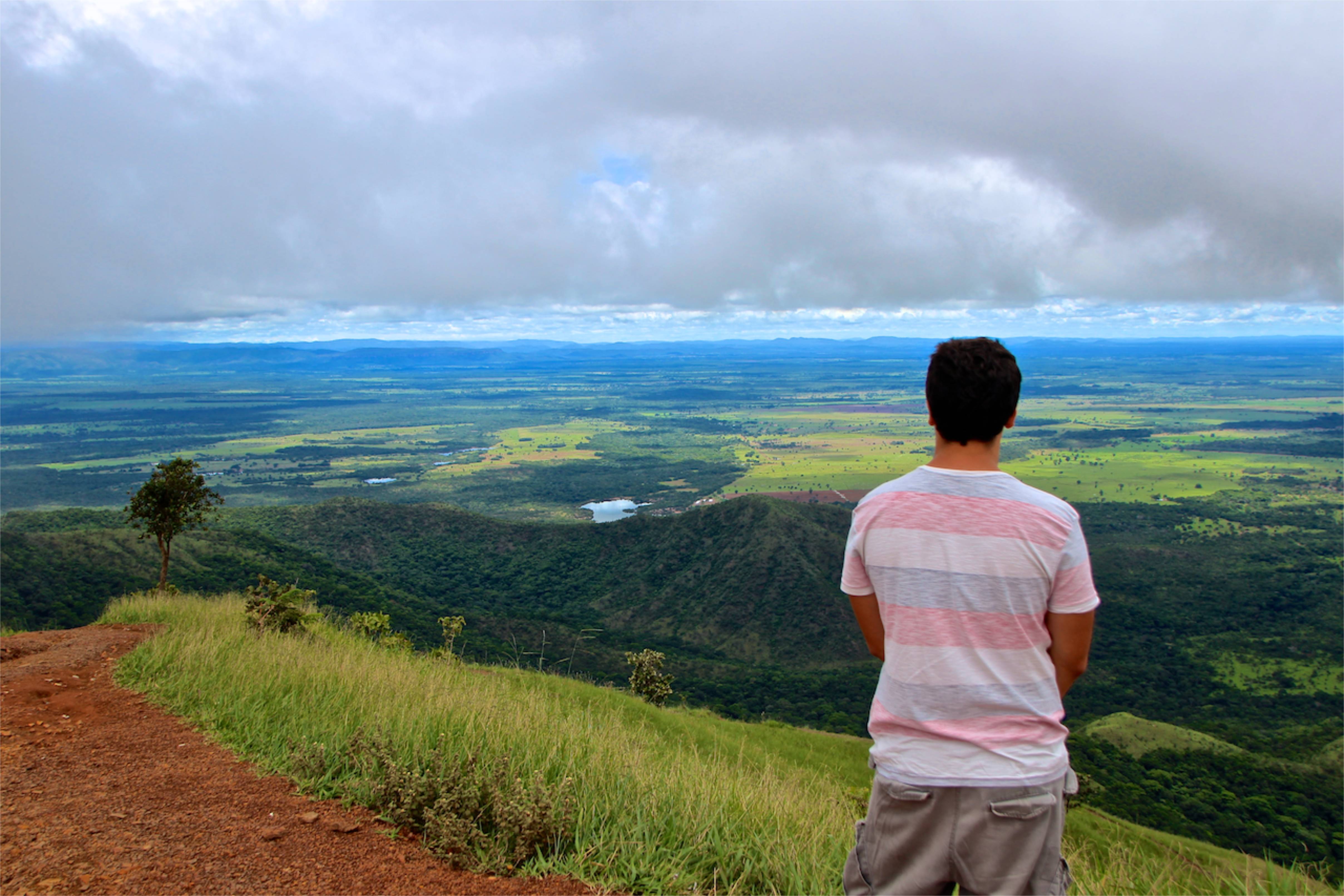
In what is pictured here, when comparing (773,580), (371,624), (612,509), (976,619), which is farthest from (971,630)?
(612,509)

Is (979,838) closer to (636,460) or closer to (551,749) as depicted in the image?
(551,749)

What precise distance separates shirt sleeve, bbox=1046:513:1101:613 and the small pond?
86705 millimetres

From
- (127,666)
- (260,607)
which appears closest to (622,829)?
(127,666)

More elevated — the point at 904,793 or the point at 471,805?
the point at 904,793

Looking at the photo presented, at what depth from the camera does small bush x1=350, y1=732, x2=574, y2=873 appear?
3.99 meters

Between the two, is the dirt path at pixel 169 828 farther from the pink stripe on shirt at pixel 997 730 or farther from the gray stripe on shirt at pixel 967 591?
the gray stripe on shirt at pixel 967 591

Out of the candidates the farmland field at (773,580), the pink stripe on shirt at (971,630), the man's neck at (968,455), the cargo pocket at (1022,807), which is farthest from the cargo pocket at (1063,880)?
the farmland field at (773,580)

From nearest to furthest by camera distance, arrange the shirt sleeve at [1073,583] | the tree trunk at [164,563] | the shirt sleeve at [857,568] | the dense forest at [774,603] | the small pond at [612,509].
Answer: the shirt sleeve at [1073,583] → the shirt sleeve at [857,568] → the tree trunk at [164,563] → the dense forest at [774,603] → the small pond at [612,509]

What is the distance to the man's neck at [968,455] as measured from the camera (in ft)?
7.74

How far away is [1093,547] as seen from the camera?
7025cm

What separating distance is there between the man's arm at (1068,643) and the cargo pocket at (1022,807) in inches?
12.4

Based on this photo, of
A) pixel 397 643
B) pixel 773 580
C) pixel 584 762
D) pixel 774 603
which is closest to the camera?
pixel 584 762

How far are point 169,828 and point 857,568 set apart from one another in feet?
13.7

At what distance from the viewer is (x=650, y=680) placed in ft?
84.4
